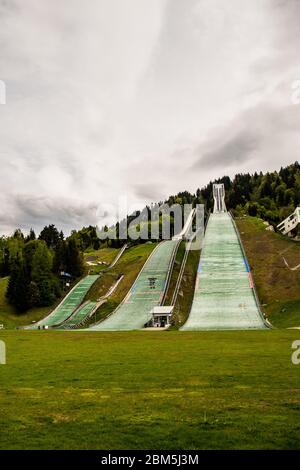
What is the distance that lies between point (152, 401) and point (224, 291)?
44743 mm

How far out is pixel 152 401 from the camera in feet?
40.2

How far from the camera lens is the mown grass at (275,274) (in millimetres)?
48037

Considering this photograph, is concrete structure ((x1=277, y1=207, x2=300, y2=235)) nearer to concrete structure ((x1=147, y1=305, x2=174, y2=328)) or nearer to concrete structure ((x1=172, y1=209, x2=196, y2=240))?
concrete structure ((x1=172, y1=209, x2=196, y2=240))

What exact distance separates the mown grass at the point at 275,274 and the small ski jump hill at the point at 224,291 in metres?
1.34

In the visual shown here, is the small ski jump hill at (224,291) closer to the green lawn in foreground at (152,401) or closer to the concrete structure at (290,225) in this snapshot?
the concrete structure at (290,225)

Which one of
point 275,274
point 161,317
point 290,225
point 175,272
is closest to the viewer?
point 161,317

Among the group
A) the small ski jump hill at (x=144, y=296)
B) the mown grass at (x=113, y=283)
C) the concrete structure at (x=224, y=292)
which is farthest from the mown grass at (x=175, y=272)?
the mown grass at (x=113, y=283)

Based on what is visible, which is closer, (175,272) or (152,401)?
(152,401)

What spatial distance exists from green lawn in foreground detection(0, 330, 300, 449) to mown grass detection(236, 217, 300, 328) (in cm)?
2726

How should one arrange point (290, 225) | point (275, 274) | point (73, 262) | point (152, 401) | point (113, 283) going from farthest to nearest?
point (290, 225), point (73, 262), point (113, 283), point (275, 274), point (152, 401)

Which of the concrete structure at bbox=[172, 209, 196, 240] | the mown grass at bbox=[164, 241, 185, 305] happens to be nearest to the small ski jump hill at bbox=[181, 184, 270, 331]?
the mown grass at bbox=[164, 241, 185, 305]

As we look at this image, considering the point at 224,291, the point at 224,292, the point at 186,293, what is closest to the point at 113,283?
the point at 186,293

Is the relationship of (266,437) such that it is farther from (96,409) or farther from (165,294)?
(165,294)

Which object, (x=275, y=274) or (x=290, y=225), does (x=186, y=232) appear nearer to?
(x=290, y=225)
